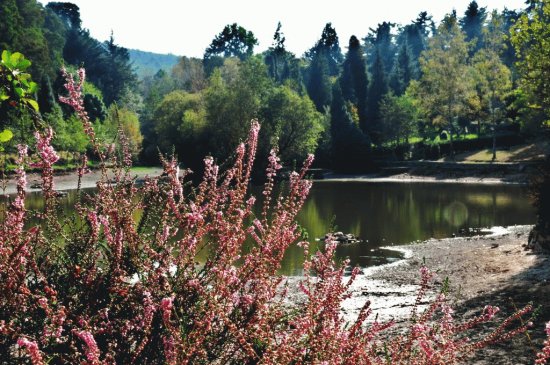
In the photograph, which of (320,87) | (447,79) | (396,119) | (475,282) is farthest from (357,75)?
(475,282)

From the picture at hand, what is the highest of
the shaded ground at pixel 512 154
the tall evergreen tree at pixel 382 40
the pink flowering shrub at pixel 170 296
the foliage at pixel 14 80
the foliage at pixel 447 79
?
the tall evergreen tree at pixel 382 40

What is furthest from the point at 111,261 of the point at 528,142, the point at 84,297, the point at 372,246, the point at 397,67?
the point at 397,67

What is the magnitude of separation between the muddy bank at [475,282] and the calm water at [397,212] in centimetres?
180

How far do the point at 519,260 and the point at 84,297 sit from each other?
16.3m

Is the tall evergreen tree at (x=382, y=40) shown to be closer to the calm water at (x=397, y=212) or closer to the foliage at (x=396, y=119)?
the foliage at (x=396, y=119)

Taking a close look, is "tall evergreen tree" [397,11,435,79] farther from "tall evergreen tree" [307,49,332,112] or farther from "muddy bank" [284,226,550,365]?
"muddy bank" [284,226,550,365]

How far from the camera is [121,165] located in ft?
13.8

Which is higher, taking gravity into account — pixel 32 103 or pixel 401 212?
pixel 32 103

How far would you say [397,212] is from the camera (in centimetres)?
→ 3497

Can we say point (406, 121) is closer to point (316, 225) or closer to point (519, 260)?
point (316, 225)

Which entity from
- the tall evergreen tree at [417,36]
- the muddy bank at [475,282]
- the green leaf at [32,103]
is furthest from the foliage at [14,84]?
the tall evergreen tree at [417,36]

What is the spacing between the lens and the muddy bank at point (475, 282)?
29.9ft

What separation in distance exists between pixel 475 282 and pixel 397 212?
1985 cm

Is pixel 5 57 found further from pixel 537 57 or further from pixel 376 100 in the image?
pixel 376 100
